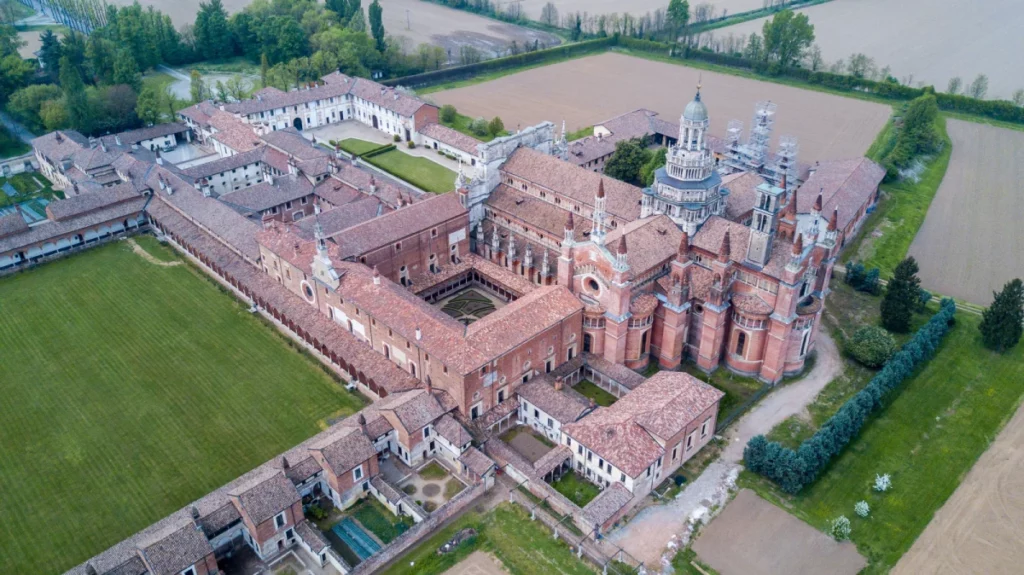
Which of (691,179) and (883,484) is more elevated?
(691,179)

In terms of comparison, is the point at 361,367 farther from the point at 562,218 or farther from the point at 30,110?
the point at 30,110

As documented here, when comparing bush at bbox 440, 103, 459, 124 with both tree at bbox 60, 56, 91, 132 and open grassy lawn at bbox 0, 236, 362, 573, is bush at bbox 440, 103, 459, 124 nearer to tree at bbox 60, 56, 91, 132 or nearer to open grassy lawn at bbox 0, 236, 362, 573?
tree at bbox 60, 56, 91, 132

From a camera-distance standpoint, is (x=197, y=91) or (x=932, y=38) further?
(x=932, y=38)

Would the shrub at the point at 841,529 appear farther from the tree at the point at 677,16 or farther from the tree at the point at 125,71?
the tree at the point at 677,16

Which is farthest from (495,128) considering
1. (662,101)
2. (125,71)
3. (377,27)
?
(125,71)

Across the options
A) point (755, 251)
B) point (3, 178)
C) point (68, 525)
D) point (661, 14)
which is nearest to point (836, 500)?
point (755, 251)

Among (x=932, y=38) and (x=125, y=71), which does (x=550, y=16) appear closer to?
(x=932, y=38)
